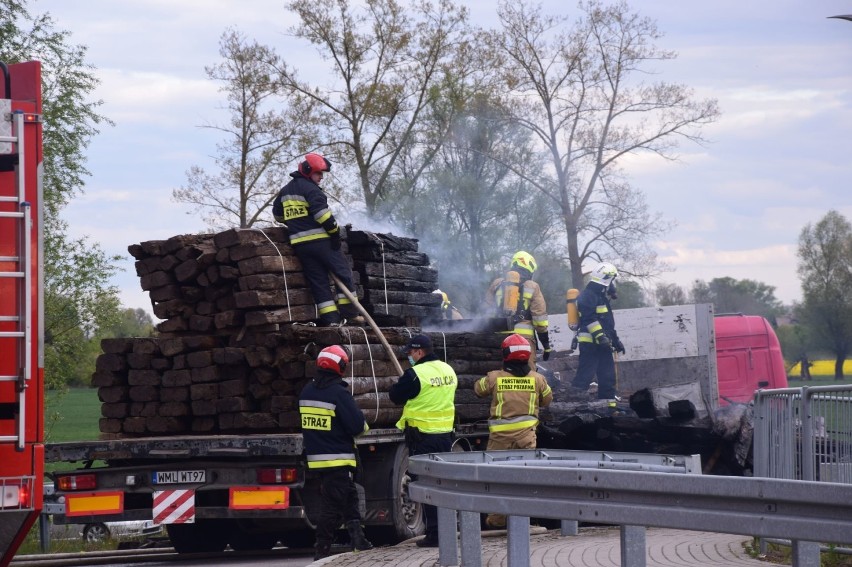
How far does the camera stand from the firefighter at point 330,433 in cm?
1002

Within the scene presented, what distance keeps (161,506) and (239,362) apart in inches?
58.6

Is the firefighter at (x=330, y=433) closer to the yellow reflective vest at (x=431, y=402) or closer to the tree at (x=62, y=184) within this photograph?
the yellow reflective vest at (x=431, y=402)

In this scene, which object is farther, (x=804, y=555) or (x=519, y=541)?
(x=519, y=541)

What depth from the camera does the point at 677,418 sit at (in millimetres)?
13633

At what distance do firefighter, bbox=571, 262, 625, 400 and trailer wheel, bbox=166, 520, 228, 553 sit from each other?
230 inches

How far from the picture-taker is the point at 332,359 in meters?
10.1

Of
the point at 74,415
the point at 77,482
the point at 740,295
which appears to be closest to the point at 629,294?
the point at 74,415

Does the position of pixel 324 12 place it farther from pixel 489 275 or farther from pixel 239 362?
pixel 239 362

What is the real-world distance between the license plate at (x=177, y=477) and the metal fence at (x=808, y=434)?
4861 mm

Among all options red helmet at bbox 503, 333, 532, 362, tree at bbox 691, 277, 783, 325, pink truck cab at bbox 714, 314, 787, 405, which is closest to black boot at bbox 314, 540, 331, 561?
red helmet at bbox 503, 333, 532, 362

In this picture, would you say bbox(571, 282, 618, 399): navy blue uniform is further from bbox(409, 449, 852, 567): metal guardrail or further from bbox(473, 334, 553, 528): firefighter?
bbox(409, 449, 852, 567): metal guardrail

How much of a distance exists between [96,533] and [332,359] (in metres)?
9.16

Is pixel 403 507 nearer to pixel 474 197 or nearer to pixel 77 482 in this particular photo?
pixel 77 482

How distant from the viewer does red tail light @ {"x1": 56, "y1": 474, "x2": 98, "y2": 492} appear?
435 inches
